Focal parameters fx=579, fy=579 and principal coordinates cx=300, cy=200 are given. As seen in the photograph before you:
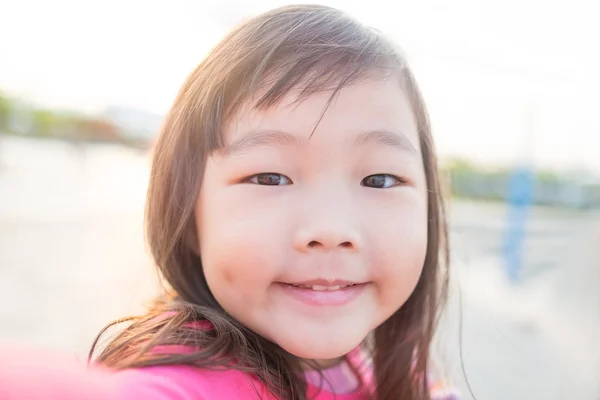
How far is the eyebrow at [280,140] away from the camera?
904 millimetres

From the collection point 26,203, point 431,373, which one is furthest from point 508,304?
point 26,203

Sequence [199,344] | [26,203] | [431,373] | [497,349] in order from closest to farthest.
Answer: [199,344] < [431,373] < [497,349] < [26,203]

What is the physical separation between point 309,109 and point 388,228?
0.77 ft

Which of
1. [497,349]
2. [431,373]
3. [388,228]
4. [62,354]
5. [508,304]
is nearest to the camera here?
[62,354]

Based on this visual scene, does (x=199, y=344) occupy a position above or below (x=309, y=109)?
below

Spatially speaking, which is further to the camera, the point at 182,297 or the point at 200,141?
the point at 182,297

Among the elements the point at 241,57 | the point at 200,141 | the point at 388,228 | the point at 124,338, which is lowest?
the point at 124,338

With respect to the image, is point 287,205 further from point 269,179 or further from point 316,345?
point 316,345

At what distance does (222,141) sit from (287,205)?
0.17 m

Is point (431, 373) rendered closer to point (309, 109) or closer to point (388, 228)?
point (388, 228)

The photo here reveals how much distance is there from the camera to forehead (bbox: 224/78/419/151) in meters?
0.90

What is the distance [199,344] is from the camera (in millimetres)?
848

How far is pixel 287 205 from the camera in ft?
2.93

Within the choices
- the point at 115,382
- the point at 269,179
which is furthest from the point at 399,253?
the point at 115,382
